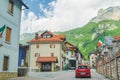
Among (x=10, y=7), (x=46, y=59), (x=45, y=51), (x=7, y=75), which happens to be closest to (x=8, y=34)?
(x=10, y=7)

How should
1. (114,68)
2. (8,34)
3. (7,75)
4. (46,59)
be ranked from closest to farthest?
(114,68), (7,75), (8,34), (46,59)

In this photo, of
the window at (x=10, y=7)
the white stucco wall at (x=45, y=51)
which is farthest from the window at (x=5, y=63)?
the white stucco wall at (x=45, y=51)

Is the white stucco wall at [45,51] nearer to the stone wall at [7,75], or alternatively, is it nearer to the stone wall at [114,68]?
the stone wall at [7,75]

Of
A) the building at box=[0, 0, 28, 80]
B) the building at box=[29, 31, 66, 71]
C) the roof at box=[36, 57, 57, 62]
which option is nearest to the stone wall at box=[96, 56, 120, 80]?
the building at box=[0, 0, 28, 80]

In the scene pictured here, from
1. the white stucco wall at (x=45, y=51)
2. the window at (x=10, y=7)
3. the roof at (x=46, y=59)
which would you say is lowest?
the roof at (x=46, y=59)

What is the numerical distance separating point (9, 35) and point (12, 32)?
759mm

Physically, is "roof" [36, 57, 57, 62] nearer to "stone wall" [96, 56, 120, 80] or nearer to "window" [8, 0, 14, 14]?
"stone wall" [96, 56, 120, 80]

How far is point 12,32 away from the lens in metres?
25.0

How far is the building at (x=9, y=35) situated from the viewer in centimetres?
2228

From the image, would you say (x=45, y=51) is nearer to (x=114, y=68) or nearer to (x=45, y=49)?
(x=45, y=49)

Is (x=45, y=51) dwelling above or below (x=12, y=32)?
below

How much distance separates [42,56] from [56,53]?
3.79m

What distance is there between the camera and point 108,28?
643 ft

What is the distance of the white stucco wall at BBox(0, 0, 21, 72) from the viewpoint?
22.3 meters
